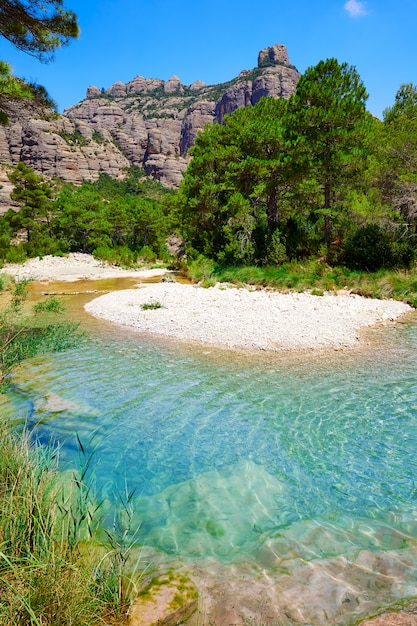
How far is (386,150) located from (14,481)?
21.1 meters

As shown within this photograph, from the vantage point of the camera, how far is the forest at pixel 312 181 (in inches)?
703

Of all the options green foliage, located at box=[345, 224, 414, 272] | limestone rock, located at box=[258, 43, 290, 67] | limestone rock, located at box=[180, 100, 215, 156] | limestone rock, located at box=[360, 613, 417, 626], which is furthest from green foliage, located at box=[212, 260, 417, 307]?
limestone rock, located at box=[258, 43, 290, 67]

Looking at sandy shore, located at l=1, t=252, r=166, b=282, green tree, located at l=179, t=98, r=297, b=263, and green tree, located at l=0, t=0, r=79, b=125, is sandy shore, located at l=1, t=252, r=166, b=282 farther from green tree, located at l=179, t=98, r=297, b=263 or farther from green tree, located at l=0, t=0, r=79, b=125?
green tree, located at l=0, t=0, r=79, b=125

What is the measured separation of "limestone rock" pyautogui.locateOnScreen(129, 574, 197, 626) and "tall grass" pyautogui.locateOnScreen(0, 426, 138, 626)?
11 centimetres

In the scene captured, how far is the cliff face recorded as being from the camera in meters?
91.8

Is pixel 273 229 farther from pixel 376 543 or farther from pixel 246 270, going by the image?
pixel 376 543

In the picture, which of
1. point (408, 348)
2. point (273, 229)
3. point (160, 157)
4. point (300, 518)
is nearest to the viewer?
point (300, 518)

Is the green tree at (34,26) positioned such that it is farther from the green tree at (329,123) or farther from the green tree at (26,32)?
the green tree at (329,123)

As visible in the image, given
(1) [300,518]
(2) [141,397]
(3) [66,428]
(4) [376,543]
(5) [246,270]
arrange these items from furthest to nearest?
(5) [246,270]
(2) [141,397]
(3) [66,428]
(1) [300,518]
(4) [376,543]

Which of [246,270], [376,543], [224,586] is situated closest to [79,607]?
[224,586]

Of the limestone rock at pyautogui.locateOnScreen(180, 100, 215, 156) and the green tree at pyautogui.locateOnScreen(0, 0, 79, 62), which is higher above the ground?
the limestone rock at pyautogui.locateOnScreen(180, 100, 215, 156)

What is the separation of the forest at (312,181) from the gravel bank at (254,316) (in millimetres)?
5241

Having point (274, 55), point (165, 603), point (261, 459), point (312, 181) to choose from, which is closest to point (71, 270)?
point (312, 181)

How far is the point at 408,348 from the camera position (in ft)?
30.0
